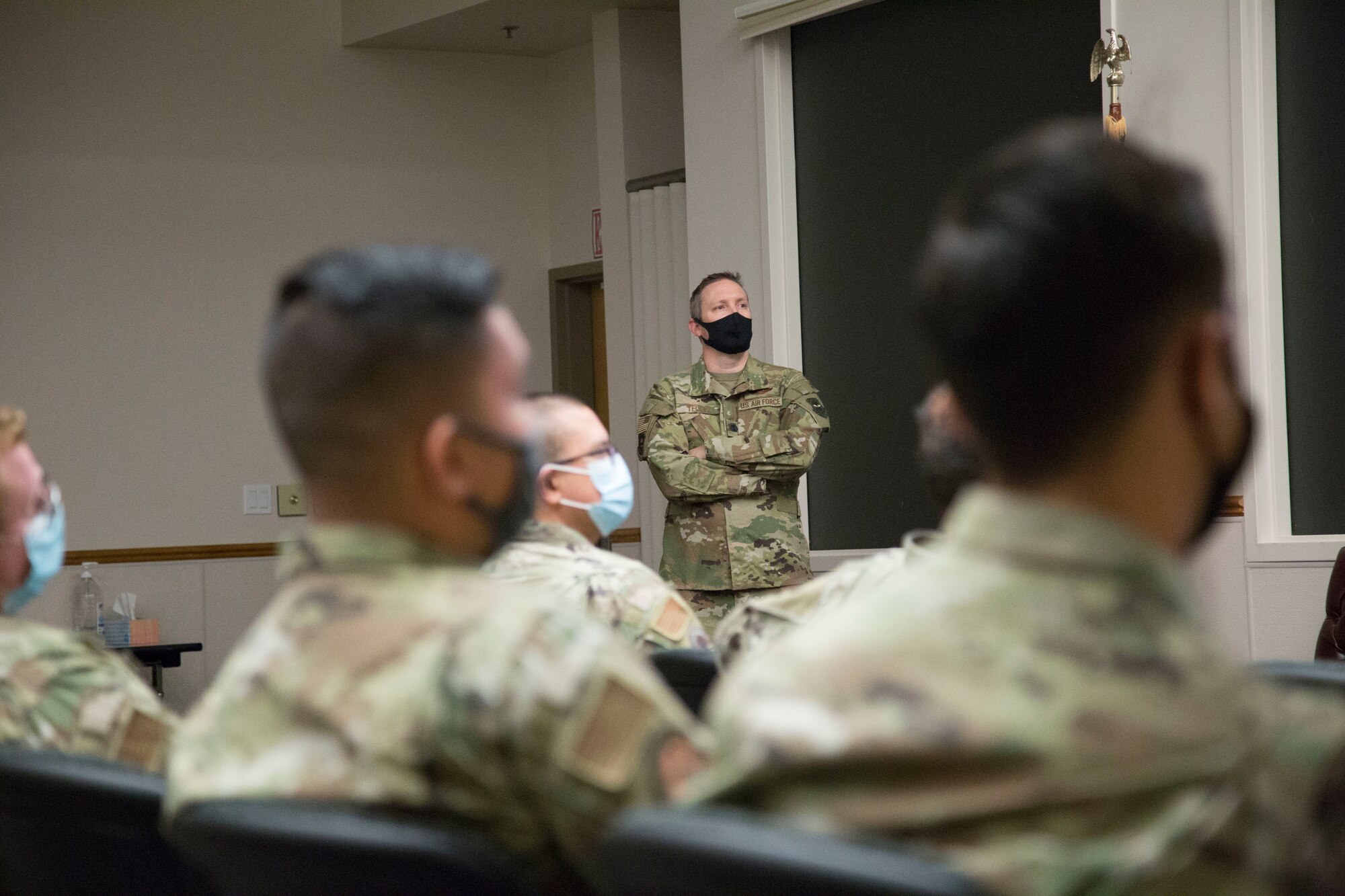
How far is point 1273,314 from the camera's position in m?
4.24

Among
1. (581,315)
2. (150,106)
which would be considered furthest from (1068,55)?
(150,106)

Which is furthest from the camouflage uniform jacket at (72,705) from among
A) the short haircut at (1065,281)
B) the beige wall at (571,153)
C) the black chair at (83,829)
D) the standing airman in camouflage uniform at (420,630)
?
the beige wall at (571,153)

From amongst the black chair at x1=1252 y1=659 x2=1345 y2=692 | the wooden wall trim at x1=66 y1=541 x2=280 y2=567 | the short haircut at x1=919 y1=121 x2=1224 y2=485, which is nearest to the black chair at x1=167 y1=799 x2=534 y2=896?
the short haircut at x1=919 y1=121 x2=1224 y2=485

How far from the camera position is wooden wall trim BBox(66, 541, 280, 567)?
251 inches

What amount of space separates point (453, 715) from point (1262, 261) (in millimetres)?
3843

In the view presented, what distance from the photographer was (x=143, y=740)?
1.48m

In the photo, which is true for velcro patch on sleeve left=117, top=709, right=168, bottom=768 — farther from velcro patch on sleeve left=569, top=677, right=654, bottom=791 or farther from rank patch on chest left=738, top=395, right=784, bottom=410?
rank patch on chest left=738, top=395, right=784, bottom=410

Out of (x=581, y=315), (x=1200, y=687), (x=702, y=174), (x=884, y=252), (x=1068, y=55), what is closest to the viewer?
(x=1200, y=687)

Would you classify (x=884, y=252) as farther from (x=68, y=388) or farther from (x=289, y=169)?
(x=68, y=388)

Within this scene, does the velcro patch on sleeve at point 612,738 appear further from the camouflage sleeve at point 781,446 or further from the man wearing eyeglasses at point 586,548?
the camouflage sleeve at point 781,446

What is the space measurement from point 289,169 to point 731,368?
3290mm

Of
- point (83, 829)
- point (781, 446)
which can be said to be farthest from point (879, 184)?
point (83, 829)

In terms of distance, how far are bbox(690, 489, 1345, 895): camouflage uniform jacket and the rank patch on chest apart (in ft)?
11.6

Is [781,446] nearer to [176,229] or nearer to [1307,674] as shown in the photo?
[1307,674]
